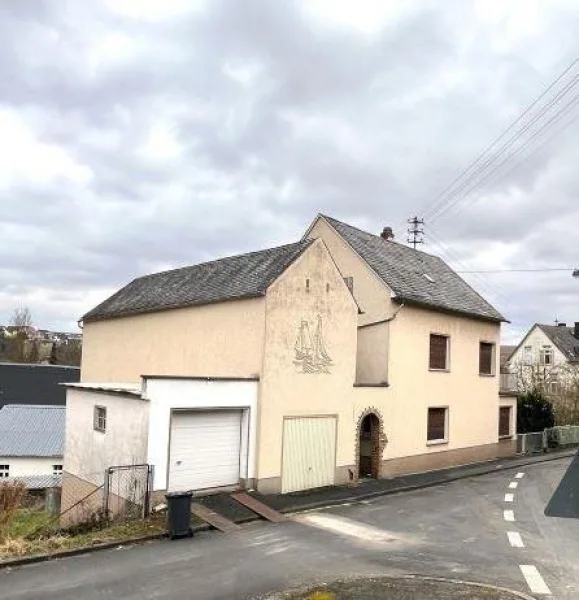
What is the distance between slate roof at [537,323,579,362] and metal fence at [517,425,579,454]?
2693 centimetres

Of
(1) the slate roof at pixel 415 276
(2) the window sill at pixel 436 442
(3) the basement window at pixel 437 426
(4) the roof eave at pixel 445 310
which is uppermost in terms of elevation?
(1) the slate roof at pixel 415 276

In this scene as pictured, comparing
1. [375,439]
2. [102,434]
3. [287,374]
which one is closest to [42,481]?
[102,434]

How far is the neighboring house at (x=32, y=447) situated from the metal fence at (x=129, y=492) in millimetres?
21489

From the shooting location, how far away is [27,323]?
8788cm

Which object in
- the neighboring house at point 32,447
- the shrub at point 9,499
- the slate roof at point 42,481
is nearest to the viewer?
the shrub at point 9,499

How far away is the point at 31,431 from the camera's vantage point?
39.2 meters

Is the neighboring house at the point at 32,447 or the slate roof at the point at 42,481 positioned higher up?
the neighboring house at the point at 32,447

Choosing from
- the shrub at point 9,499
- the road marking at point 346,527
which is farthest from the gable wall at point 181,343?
the shrub at point 9,499

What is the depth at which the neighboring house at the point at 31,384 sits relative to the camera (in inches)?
1922

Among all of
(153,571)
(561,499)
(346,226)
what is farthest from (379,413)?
(153,571)

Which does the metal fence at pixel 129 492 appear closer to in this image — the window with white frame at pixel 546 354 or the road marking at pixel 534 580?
the road marking at pixel 534 580

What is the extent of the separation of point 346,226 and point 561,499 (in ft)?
41.1

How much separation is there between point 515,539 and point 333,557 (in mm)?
3937

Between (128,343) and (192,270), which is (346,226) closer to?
(192,270)
